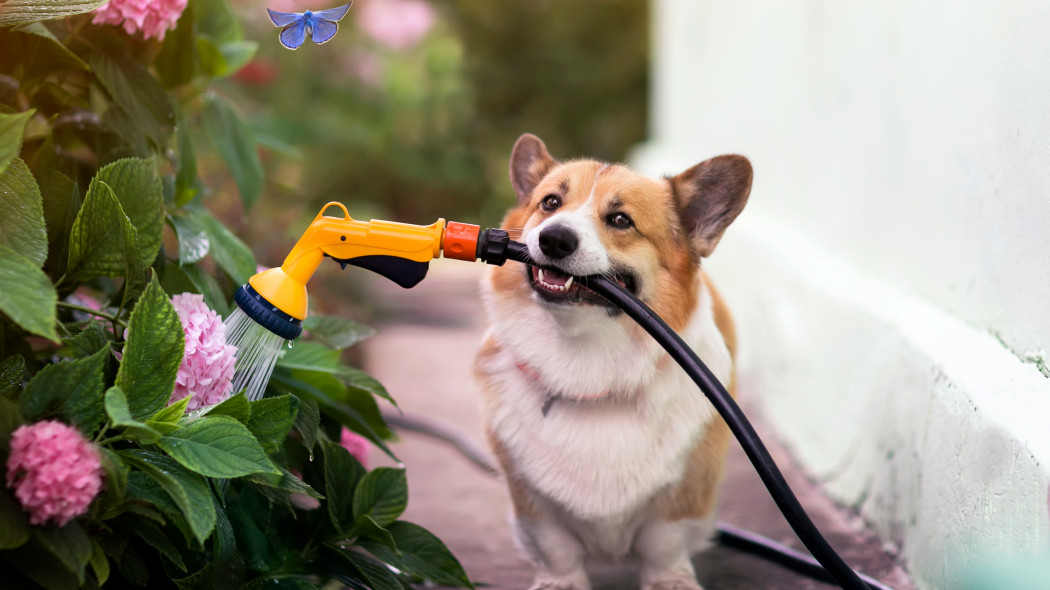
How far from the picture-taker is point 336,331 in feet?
6.67

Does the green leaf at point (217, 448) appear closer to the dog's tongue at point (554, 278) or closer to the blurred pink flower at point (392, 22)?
the dog's tongue at point (554, 278)

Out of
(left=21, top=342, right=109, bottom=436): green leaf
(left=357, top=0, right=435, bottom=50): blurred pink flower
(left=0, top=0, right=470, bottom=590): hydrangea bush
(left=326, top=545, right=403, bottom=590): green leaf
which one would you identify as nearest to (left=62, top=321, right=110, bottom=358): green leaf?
(left=0, top=0, right=470, bottom=590): hydrangea bush

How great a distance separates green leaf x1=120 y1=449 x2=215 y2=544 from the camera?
4.04ft

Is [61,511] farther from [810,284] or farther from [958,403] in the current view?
[810,284]

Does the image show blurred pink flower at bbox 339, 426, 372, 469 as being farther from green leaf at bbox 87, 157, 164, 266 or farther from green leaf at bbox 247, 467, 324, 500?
green leaf at bbox 87, 157, 164, 266

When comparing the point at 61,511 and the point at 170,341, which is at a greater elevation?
the point at 170,341

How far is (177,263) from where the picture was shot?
5.73 feet

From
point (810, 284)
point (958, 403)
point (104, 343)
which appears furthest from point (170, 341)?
point (810, 284)

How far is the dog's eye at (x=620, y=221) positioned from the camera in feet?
6.24

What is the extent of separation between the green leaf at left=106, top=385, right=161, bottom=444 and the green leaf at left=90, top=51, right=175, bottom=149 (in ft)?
2.19

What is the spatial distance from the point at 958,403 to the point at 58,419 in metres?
1.60

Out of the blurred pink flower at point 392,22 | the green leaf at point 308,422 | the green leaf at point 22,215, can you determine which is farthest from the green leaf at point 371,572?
the blurred pink flower at point 392,22

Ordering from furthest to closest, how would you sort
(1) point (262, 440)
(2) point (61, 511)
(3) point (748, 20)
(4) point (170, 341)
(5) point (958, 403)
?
(3) point (748, 20)
(5) point (958, 403)
(1) point (262, 440)
(4) point (170, 341)
(2) point (61, 511)

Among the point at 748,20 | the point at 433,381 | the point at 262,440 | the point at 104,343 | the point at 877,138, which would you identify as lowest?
the point at 433,381
